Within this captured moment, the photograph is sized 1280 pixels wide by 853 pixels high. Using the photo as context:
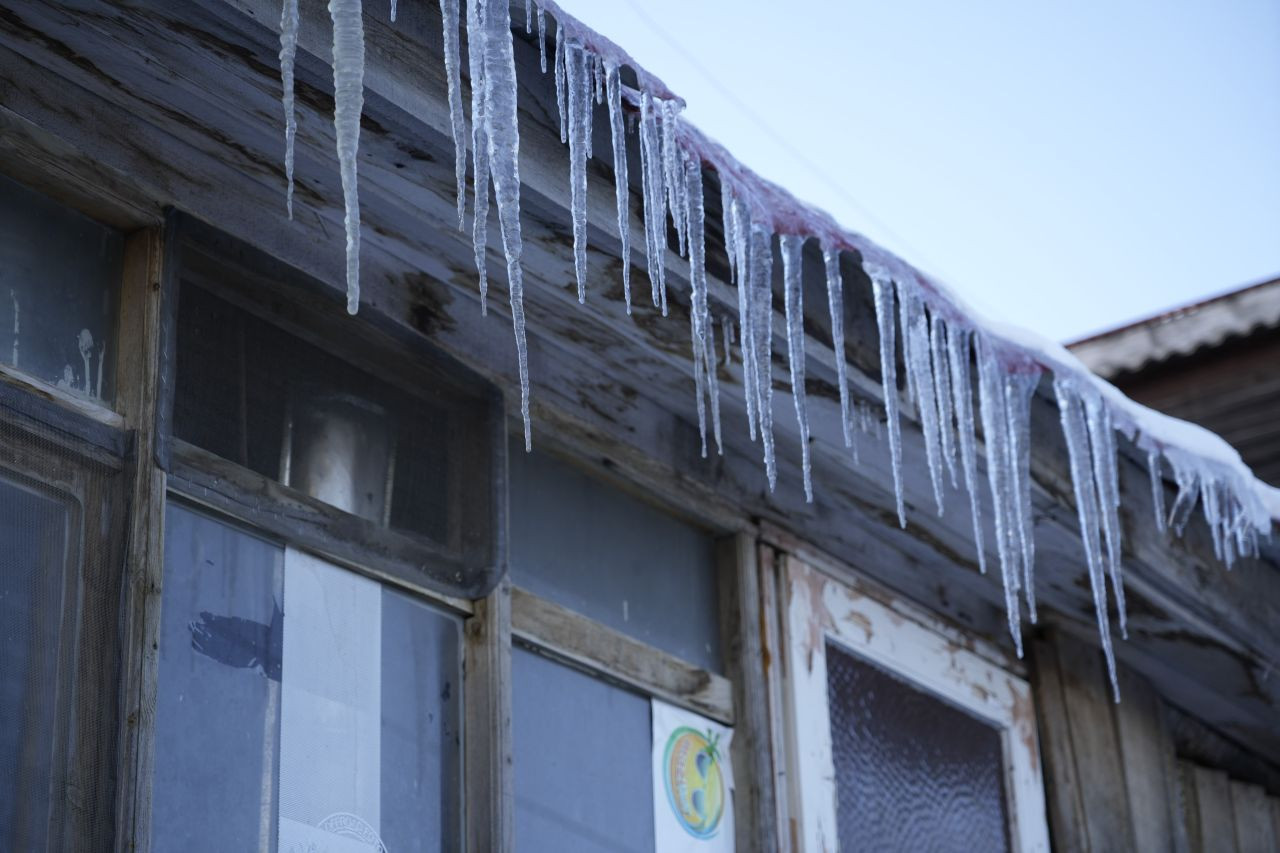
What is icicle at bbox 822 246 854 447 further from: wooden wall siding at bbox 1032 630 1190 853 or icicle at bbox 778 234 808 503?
wooden wall siding at bbox 1032 630 1190 853

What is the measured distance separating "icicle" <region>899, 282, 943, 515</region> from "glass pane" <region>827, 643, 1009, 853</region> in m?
0.96

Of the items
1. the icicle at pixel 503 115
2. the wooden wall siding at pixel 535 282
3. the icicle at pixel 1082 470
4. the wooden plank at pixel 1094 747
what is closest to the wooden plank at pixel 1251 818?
the wooden wall siding at pixel 535 282

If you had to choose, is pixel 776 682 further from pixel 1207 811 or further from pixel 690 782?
pixel 1207 811

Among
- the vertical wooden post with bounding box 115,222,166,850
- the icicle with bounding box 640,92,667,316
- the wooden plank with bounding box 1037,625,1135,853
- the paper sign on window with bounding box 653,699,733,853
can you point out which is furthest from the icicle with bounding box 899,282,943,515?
the wooden plank with bounding box 1037,625,1135,853

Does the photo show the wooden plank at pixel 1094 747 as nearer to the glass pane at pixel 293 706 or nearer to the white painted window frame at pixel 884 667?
the white painted window frame at pixel 884 667

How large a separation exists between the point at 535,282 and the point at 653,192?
561 mm

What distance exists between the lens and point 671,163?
3.51 m

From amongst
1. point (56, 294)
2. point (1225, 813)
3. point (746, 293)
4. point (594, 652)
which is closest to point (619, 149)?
point (746, 293)

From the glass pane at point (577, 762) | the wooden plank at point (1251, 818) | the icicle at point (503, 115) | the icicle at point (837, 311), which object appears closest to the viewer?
the icicle at point (503, 115)

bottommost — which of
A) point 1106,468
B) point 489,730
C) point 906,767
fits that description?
point 489,730

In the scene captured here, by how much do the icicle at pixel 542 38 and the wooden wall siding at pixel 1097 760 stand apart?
125 inches

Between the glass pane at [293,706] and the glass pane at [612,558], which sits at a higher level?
the glass pane at [612,558]

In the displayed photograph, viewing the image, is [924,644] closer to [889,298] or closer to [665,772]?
[665,772]

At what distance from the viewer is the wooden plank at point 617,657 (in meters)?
4.12
